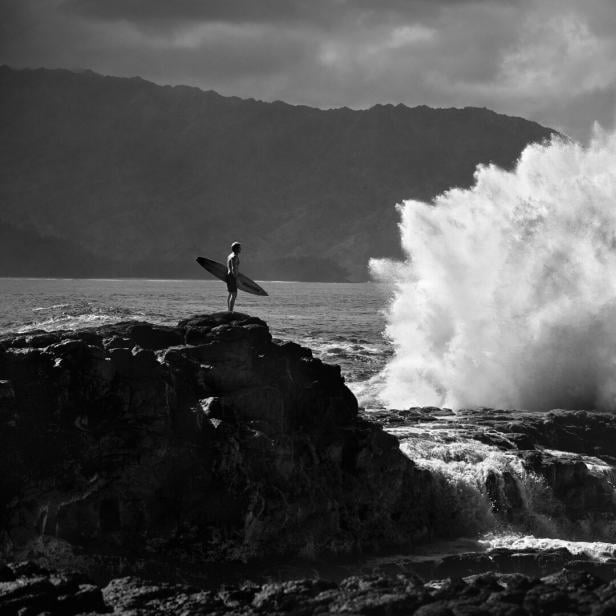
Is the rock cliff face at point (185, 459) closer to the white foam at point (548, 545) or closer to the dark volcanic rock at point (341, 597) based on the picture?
the white foam at point (548, 545)

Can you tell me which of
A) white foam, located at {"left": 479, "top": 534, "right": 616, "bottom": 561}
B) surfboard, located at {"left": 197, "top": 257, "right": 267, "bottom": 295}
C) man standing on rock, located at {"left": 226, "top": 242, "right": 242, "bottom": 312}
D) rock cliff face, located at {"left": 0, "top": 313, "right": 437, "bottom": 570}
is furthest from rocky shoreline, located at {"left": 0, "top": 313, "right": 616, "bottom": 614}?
surfboard, located at {"left": 197, "top": 257, "right": 267, "bottom": 295}

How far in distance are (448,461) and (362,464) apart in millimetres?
2769

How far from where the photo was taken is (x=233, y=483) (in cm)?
2192

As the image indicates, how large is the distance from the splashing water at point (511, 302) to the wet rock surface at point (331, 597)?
66.6ft

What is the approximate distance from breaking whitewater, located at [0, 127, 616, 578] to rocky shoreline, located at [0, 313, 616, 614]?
85 mm

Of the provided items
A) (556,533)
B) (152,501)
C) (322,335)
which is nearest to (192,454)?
(152,501)

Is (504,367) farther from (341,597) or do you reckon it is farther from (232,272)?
(341,597)

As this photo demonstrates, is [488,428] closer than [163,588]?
No

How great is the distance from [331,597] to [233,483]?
20.8 feet

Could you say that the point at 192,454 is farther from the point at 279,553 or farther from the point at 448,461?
the point at 448,461

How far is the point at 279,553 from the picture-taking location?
21688 mm

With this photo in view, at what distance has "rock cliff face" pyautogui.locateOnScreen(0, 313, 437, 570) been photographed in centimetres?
2078

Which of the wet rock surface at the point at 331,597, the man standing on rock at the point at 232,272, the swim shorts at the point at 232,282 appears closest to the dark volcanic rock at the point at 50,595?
the wet rock surface at the point at 331,597

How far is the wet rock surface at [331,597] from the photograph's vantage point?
50.5 ft
